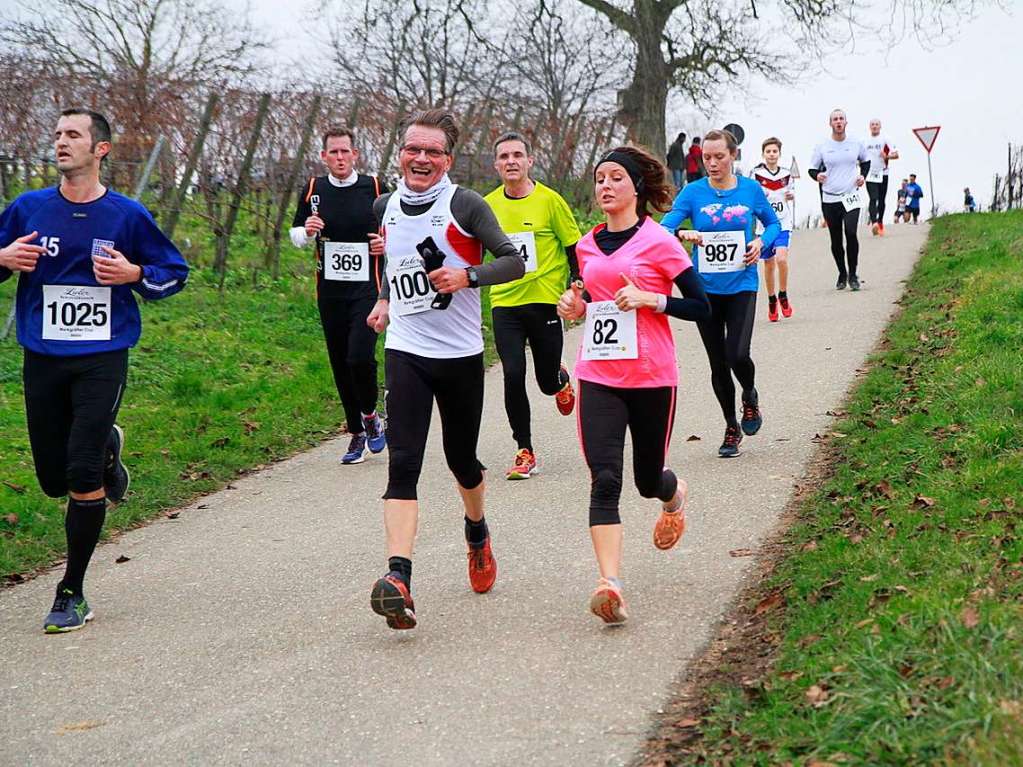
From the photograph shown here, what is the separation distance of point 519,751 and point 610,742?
281 mm

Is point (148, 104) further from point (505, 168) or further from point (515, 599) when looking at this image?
point (515, 599)

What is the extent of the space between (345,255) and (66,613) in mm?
3692

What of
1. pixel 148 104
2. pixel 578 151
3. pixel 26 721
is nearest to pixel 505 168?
pixel 26 721

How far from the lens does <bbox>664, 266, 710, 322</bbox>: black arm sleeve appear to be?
5500 millimetres

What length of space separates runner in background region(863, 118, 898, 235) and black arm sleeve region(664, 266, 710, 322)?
61.4 feet

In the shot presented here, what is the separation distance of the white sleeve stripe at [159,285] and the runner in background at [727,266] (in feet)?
11.1

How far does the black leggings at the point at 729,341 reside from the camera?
841 cm

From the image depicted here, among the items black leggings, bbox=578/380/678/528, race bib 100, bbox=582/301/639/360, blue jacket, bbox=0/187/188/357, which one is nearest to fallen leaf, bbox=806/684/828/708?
black leggings, bbox=578/380/678/528

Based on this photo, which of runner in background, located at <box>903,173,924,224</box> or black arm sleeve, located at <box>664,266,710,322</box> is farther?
runner in background, located at <box>903,173,924,224</box>

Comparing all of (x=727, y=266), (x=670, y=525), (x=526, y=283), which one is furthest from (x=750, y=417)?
(x=670, y=525)

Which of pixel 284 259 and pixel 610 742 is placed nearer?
pixel 610 742

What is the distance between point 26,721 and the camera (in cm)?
465

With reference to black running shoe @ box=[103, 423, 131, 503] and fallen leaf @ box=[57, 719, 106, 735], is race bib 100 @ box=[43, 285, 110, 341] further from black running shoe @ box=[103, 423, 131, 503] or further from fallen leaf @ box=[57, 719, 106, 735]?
fallen leaf @ box=[57, 719, 106, 735]

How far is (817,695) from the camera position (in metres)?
3.99
